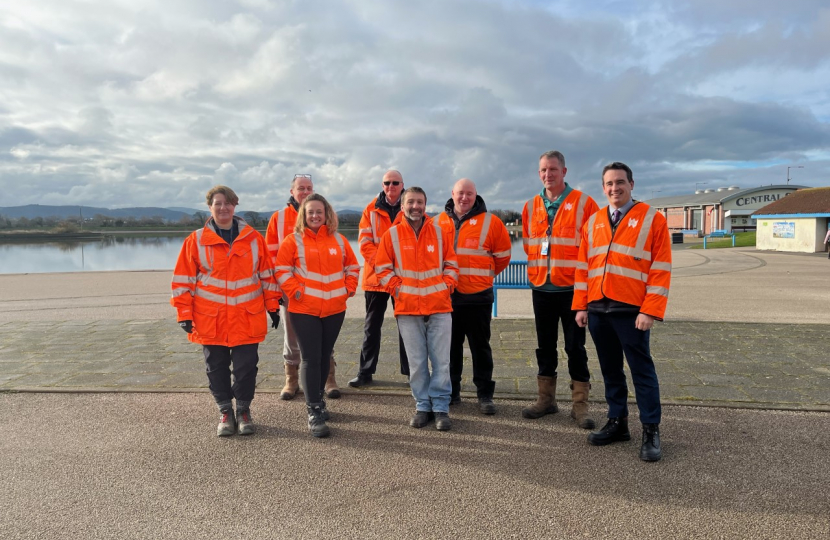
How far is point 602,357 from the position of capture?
12.8 ft

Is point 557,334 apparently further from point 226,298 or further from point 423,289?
point 226,298

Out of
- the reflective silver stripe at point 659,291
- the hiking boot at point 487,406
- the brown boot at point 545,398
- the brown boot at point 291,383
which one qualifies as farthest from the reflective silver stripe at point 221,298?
the reflective silver stripe at point 659,291

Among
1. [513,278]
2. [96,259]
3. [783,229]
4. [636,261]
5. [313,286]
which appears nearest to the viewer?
[636,261]

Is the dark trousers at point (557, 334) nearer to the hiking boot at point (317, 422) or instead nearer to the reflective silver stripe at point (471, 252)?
the reflective silver stripe at point (471, 252)

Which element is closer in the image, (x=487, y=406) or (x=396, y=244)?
(x=396, y=244)

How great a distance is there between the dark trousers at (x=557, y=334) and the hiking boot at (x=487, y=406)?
484 mm

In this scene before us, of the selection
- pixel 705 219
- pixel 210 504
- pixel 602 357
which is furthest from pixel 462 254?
pixel 705 219

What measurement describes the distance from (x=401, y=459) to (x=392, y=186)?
8.27 ft

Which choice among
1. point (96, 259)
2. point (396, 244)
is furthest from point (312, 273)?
point (96, 259)

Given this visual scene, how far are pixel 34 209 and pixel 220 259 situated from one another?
6664 inches

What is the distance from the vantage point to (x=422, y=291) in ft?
13.8

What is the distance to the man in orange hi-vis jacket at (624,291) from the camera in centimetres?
355

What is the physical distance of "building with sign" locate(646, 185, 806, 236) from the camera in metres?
57.9

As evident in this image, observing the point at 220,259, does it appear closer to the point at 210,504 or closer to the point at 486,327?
the point at 210,504
